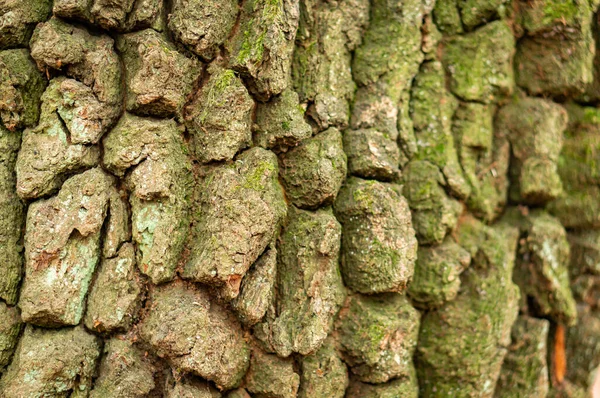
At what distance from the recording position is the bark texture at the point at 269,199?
190 centimetres

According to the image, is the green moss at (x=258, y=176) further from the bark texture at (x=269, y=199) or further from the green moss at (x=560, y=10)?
the green moss at (x=560, y=10)

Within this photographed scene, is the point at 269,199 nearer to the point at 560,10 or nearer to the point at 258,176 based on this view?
the point at 258,176

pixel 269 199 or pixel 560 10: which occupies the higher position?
pixel 560 10

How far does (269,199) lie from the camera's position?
200cm

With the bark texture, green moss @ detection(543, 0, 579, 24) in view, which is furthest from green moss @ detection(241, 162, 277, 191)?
green moss @ detection(543, 0, 579, 24)

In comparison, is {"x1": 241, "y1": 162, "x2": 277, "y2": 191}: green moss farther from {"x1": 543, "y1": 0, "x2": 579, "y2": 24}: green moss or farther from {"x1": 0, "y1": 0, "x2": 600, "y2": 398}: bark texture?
{"x1": 543, "y1": 0, "x2": 579, "y2": 24}: green moss

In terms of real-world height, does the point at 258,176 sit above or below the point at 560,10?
below

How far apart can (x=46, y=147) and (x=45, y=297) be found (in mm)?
A: 531

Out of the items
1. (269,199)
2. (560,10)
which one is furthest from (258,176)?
(560,10)

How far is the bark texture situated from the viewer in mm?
1904

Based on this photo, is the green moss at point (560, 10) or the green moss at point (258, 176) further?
the green moss at point (560, 10)

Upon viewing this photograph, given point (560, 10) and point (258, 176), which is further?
point (560, 10)

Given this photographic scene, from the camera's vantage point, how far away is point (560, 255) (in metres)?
2.62

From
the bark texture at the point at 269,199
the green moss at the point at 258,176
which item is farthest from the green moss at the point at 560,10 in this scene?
the green moss at the point at 258,176
